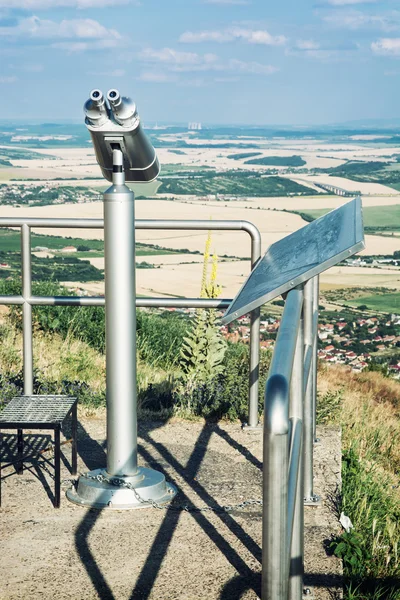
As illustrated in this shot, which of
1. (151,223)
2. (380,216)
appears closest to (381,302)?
(151,223)

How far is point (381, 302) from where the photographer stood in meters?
23.0

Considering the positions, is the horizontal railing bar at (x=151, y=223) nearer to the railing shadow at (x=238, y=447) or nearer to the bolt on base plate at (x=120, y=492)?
the railing shadow at (x=238, y=447)

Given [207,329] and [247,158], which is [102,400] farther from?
[247,158]

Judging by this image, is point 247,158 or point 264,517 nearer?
point 264,517

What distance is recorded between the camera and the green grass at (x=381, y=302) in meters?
21.9

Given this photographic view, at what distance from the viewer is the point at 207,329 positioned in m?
5.57

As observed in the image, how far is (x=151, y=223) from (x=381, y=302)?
64.2ft

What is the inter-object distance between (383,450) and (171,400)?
46.6 inches

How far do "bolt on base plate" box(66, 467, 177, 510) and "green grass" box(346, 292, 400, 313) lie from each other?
60.7ft

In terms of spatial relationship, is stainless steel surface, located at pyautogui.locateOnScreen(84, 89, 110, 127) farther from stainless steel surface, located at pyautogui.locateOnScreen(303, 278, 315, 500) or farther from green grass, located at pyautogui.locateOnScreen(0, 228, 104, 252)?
green grass, located at pyautogui.locateOnScreen(0, 228, 104, 252)

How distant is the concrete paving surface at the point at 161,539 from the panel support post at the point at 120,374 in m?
0.07

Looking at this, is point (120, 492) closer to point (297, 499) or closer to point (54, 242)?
point (297, 499)

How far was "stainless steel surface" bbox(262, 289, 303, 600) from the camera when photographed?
133cm

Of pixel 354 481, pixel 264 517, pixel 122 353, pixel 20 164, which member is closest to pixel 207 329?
pixel 354 481
